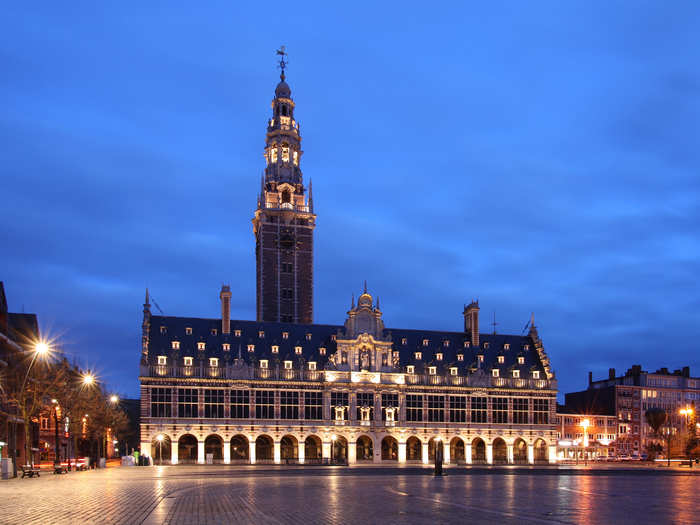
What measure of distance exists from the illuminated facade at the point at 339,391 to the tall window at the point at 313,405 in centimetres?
13

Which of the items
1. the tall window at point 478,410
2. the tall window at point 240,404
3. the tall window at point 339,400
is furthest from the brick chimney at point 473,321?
the tall window at point 240,404

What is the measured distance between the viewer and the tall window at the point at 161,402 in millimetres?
96812

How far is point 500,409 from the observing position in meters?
110

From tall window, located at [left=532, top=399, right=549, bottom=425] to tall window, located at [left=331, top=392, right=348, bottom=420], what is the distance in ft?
89.9

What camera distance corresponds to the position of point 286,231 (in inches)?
4840

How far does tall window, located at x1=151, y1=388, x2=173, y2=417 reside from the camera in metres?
96.8

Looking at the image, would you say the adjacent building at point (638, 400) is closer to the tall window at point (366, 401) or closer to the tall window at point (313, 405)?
the tall window at point (366, 401)

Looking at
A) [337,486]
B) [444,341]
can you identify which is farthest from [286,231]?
[337,486]

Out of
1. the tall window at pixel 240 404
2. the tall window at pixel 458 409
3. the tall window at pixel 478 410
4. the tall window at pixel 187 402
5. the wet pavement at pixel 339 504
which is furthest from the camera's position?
the tall window at pixel 478 410

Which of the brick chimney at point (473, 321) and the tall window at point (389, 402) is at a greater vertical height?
the brick chimney at point (473, 321)

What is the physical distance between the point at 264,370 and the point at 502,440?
34.9m

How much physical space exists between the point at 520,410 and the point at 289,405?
32927 mm

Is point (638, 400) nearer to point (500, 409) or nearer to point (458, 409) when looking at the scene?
point (500, 409)

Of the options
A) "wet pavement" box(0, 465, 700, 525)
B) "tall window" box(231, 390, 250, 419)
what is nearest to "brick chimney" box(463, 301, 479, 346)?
"tall window" box(231, 390, 250, 419)
